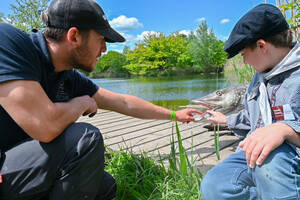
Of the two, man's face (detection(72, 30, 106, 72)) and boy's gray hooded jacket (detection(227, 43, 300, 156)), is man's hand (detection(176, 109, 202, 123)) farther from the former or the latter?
man's face (detection(72, 30, 106, 72))

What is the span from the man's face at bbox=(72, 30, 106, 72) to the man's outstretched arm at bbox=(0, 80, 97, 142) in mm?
326

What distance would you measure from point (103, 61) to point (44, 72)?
50.3 metres

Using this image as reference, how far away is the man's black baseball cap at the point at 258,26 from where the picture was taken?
3.71ft

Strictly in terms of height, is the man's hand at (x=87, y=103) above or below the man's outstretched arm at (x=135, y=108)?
above

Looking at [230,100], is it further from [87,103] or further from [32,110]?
[32,110]

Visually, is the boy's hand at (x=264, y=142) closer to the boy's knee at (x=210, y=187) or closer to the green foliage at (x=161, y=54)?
the boy's knee at (x=210, y=187)

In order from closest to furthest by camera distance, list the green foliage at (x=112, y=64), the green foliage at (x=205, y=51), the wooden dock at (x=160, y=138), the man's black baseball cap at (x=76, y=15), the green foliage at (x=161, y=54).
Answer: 1. the man's black baseball cap at (x=76, y=15)
2. the wooden dock at (x=160, y=138)
3. the green foliage at (x=205, y=51)
4. the green foliage at (x=161, y=54)
5. the green foliage at (x=112, y=64)

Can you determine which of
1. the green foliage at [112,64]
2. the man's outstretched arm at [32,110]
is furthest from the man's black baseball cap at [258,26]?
the green foliage at [112,64]

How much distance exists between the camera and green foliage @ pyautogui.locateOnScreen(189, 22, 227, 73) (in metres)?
30.9

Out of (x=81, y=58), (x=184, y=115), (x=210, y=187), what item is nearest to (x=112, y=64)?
(x=184, y=115)

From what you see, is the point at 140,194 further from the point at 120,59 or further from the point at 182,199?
the point at 120,59

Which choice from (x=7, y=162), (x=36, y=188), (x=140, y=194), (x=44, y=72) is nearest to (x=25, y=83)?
(x=44, y=72)

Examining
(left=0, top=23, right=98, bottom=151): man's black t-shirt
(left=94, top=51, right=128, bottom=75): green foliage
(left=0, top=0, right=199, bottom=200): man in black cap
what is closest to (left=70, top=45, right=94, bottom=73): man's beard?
(left=0, top=0, right=199, bottom=200): man in black cap

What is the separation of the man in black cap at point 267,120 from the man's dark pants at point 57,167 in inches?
23.2
